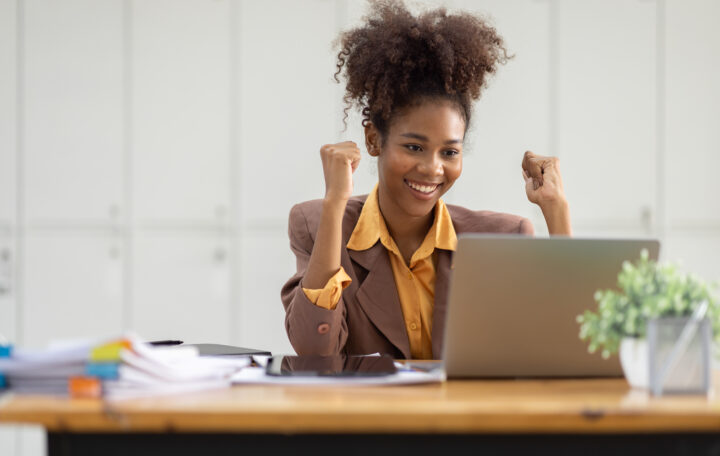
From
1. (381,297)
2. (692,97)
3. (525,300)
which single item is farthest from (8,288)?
(692,97)

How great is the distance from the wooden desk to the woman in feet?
2.49

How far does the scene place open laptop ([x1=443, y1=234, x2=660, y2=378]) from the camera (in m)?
1.09

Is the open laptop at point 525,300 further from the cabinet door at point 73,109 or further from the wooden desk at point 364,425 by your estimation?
the cabinet door at point 73,109

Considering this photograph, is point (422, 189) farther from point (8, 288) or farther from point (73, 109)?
point (8, 288)

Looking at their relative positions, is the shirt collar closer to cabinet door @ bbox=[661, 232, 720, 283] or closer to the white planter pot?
the white planter pot

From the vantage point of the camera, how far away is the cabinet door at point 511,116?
3391 millimetres

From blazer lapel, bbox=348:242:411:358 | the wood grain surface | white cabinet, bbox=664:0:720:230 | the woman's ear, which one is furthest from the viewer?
white cabinet, bbox=664:0:720:230

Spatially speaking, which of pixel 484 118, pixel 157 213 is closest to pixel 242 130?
pixel 157 213

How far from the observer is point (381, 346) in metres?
1.75

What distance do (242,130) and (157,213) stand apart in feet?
1.67

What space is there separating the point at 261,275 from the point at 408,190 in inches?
67.2

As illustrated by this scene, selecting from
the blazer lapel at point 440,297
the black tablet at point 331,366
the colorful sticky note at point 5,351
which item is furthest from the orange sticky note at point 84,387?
the blazer lapel at point 440,297

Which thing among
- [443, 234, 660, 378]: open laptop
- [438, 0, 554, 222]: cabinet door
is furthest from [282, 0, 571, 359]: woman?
[438, 0, 554, 222]: cabinet door

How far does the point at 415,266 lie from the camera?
72.1 inches
